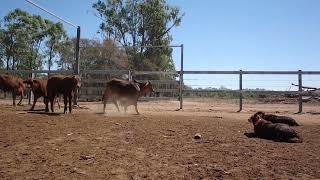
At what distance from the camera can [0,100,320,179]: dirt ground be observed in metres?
6.22

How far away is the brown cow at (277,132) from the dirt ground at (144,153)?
0.27 m

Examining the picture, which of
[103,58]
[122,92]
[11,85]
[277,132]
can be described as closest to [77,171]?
[277,132]

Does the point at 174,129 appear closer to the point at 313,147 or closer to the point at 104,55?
the point at 313,147

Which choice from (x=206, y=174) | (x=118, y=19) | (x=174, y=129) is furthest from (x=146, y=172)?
(x=118, y=19)

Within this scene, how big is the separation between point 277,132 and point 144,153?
3.26 m

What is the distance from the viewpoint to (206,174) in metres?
6.10

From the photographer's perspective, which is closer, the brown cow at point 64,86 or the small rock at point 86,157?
the small rock at point 86,157

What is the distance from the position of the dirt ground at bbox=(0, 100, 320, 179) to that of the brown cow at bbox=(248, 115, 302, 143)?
0.89 ft

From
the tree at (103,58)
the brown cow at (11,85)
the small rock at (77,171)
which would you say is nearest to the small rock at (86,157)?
the small rock at (77,171)

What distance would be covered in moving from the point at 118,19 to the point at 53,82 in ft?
99.0

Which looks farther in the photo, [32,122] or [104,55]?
[104,55]

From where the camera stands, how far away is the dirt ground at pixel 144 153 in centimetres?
622

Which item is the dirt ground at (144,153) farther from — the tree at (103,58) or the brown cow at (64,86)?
the tree at (103,58)

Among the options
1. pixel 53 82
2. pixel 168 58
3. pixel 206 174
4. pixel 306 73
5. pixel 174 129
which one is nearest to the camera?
pixel 206 174
